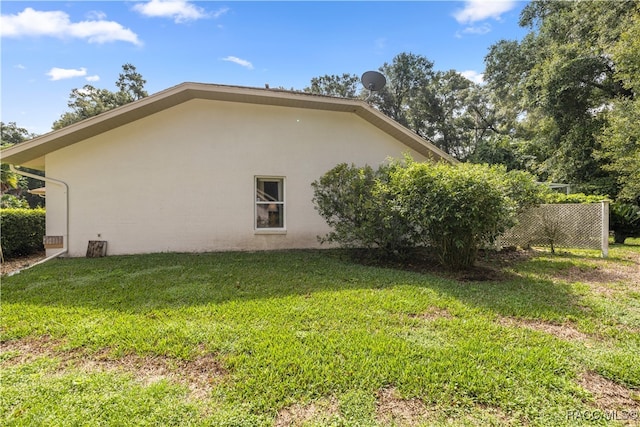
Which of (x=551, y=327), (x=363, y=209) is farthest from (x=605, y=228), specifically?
(x=363, y=209)

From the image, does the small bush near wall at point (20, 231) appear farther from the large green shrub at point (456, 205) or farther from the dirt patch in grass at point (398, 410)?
the dirt patch in grass at point (398, 410)

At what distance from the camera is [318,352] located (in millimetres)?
2938

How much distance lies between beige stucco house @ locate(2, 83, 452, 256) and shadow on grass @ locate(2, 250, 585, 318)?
4.30 feet

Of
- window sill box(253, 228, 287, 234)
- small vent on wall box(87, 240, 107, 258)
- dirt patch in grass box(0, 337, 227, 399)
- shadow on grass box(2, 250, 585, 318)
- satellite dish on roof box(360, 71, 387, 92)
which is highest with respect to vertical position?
satellite dish on roof box(360, 71, 387, 92)

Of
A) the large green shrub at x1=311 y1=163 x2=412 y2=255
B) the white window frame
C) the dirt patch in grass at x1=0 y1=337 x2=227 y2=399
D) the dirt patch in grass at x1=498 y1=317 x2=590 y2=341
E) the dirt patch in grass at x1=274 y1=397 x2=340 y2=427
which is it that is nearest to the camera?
the dirt patch in grass at x1=274 y1=397 x2=340 y2=427

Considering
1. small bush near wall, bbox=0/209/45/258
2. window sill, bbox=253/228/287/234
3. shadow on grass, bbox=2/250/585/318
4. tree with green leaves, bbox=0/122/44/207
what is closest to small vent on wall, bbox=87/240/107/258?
shadow on grass, bbox=2/250/585/318

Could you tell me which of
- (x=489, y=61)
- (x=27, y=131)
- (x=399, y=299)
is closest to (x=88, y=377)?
(x=399, y=299)

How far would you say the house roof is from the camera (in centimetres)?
727

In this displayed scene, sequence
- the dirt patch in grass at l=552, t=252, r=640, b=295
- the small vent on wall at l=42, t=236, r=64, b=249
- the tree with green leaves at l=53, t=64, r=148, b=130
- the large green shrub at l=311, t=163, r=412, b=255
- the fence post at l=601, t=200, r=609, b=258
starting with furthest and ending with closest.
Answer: the tree with green leaves at l=53, t=64, r=148, b=130
the small vent on wall at l=42, t=236, r=64, b=249
the fence post at l=601, t=200, r=609, b=258
the large green shrub at l=311, t=163, r=412, b=255
the dirt patch in grass at l=552, t=252, r=640, b=295

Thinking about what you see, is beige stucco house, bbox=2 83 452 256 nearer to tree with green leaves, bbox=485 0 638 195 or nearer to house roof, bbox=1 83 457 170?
house roof, bbox=1 83 457 170

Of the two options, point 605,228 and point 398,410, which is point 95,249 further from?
point 605,228

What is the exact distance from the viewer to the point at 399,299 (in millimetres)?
4504

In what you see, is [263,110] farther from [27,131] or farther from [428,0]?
[27,131]

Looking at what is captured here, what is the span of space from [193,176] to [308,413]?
772 cm
